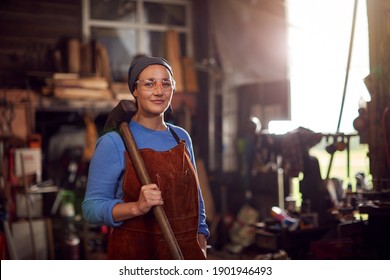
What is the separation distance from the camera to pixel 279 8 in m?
8.00

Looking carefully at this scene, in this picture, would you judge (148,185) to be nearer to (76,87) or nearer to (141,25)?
(76,87)

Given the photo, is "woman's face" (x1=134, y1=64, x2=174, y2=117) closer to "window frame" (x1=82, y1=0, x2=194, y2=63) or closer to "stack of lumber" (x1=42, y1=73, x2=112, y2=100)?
"stack of lumber" (x1=42, y1=73, x2=112, y2=100)

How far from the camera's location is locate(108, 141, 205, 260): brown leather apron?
91.9 inches

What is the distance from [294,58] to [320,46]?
48cm

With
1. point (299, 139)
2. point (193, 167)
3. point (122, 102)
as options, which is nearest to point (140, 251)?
point (193, 167)

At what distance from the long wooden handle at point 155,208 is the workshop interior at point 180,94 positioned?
3231 millimetres

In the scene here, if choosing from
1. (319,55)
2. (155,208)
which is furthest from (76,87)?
(155,208)

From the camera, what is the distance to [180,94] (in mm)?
8125

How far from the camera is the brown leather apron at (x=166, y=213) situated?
2334 millimetres

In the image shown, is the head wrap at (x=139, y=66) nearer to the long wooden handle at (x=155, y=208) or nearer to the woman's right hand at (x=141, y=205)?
the long wooden handle at (x=155, y=208)

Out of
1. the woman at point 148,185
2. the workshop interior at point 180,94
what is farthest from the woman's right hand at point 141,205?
the workshop interior at point 180,94

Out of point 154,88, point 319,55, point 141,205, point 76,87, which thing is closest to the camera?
point 141,205

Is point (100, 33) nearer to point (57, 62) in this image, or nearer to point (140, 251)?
point (57, 62)

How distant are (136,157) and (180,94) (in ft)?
19.4
